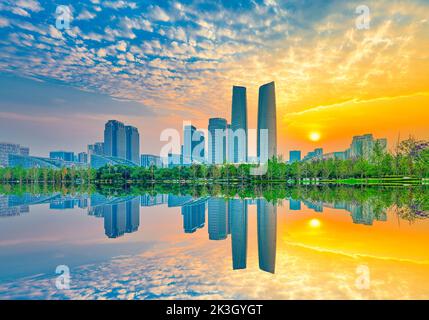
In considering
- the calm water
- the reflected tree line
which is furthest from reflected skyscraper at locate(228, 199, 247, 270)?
the reflected tree line

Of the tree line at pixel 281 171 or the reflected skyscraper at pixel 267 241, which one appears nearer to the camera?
the reflected skyscraper at pixel 267 241

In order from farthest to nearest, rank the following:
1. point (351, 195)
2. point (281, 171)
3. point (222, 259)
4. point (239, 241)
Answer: point (281, 171)
point (351, 195)
point (239, 241)
point (222, 259)

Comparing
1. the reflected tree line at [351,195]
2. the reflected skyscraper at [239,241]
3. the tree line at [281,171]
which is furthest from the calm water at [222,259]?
the tree line at [281,171]

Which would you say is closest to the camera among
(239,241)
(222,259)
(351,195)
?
(222,259)

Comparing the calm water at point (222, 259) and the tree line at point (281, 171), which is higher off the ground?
the tree line at point (281, 171)

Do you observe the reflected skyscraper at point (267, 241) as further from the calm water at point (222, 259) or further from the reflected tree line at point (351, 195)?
the reflected tree line at point (351, 195)

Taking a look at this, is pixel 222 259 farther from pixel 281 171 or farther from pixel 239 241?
pixel 281 171

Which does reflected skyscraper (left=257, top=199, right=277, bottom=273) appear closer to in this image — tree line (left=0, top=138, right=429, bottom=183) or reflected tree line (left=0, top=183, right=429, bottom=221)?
reflected tree line (left=0, top=183, right=429, bottom=221)

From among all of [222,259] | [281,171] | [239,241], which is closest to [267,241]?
[239,241]

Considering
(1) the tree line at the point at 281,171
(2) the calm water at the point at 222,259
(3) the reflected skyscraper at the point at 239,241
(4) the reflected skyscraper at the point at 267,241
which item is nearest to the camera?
(2) the calm water at the point at 222,259

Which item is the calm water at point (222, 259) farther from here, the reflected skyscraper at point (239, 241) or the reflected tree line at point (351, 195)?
the reflected tree line at point (351, 195)

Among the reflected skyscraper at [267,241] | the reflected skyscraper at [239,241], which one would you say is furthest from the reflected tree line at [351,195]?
the reflected skyscraper at [239,241]

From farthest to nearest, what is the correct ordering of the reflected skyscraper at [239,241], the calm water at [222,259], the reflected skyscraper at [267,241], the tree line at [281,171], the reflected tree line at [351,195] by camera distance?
the tree line at [281,171]
the reflected tree line at [351,195]
the reflected skyscraper at [239,241]
the reflected skyscraper at [267,241]
the calm water at [222,259]

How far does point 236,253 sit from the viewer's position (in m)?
10.4
